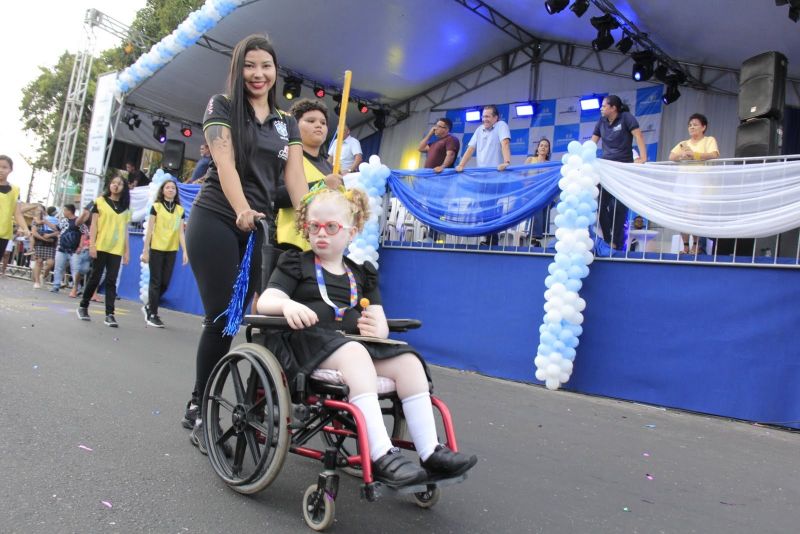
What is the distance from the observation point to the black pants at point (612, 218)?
6.11 metres

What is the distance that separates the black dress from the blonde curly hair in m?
0.15

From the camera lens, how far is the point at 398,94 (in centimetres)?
1583

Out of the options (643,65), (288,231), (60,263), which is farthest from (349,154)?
(60,263)

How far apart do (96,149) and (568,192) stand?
45.5 ft

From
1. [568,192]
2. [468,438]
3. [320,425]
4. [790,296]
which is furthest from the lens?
[568,192]


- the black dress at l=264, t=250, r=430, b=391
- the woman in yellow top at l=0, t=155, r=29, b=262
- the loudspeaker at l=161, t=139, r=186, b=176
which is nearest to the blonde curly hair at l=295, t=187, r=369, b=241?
the black dress at l=264, t=250, r=430, b=391

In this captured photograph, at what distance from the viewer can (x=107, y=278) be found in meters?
7.51

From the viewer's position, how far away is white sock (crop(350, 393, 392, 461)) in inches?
80.9

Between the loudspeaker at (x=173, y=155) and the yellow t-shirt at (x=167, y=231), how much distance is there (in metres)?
9.63

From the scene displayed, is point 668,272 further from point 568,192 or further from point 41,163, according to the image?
point 41,163

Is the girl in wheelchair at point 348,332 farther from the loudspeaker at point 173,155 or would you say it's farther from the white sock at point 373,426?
the loudspeaker at point 173,155

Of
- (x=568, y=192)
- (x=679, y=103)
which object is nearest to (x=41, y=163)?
(x=679, y=103)

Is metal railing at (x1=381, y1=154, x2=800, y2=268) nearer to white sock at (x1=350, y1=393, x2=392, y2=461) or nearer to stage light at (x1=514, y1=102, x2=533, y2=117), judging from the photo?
white sock at (x1=350, y1=393, x2=392, y2=461)

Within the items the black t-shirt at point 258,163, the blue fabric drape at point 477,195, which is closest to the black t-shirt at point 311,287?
the black t-shirt at point 258,163
